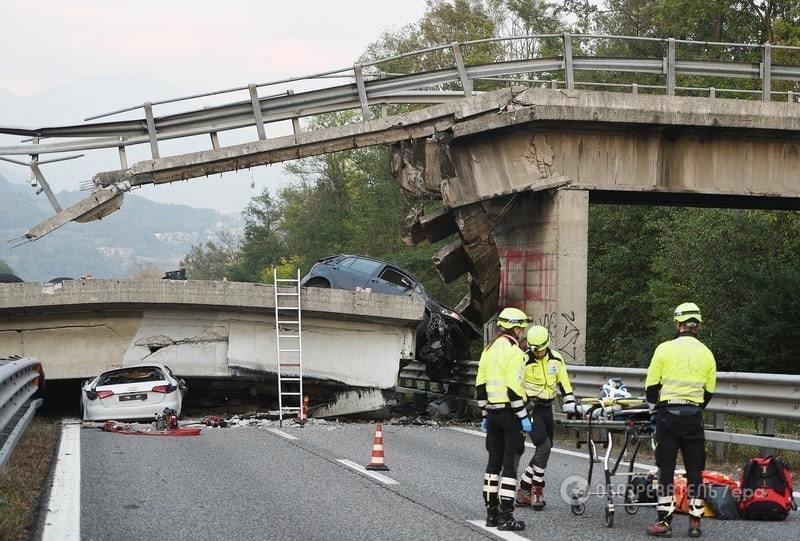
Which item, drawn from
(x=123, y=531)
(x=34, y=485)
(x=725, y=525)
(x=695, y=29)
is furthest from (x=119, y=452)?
(x=695, y=29)

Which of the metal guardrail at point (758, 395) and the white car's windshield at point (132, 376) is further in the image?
the white car's windshield at point (132, 376)

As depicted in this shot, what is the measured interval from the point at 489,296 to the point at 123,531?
15151mm

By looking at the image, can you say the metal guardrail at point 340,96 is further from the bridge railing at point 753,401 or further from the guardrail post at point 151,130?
the bridge railing at point 753,401

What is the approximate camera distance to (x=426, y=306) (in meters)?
24.8

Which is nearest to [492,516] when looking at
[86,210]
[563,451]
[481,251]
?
[563,451]

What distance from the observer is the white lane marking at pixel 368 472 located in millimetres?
11859

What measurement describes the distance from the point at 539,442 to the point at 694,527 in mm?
2187

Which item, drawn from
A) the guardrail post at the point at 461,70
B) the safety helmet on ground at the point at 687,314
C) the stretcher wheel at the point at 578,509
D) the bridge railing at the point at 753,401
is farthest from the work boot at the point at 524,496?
the guardrail post at the point at 461,70

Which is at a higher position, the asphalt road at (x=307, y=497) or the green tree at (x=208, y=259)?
the asphalt road at (x=307, y=497)

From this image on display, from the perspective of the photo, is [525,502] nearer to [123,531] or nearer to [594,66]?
[123,531]

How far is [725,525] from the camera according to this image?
31.1ft

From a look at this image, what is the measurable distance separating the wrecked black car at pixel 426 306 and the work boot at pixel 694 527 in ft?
49.9

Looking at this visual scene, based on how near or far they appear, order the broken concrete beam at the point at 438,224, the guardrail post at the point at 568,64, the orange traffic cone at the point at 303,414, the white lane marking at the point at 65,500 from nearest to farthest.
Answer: the white lane marking at the point at 65,500 → the guardrail post at the point at 568,64 → the orange traffic cone at the point at 303,414 → the broken concrete beam at the point at 438,224

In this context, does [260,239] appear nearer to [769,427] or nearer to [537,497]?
[769,427]
